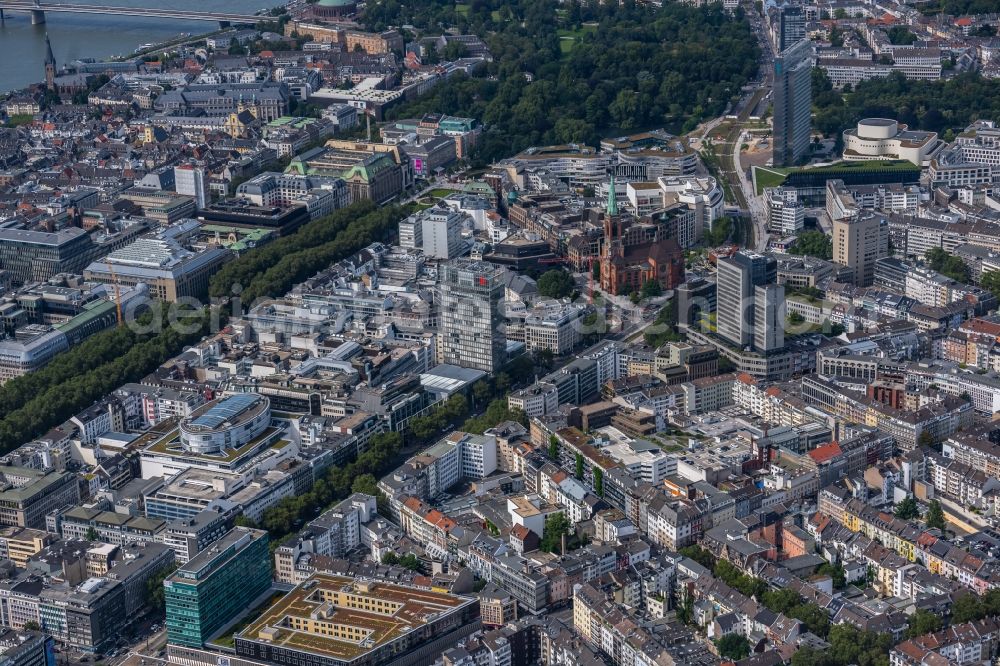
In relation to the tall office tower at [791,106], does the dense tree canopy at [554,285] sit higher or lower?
lower

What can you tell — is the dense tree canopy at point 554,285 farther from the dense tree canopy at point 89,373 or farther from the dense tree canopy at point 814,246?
the dense tree canopy at point 89,373

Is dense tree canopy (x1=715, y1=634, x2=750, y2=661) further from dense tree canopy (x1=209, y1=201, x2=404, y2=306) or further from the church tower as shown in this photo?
the church tower

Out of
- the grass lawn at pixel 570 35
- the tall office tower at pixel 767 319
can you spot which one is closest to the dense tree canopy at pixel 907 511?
the tall office tower at pixel 767 319

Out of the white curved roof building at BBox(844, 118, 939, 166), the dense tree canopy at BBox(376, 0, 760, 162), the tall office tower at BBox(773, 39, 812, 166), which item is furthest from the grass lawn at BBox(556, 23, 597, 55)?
the white curved roof building at BBox(844, 118, 939, 166)

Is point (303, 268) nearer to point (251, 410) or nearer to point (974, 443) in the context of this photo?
point (251, 410)

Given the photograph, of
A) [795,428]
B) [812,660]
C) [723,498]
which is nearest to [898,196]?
[795,428]

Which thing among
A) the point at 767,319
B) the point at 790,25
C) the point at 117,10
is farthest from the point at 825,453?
the point at 117,10
